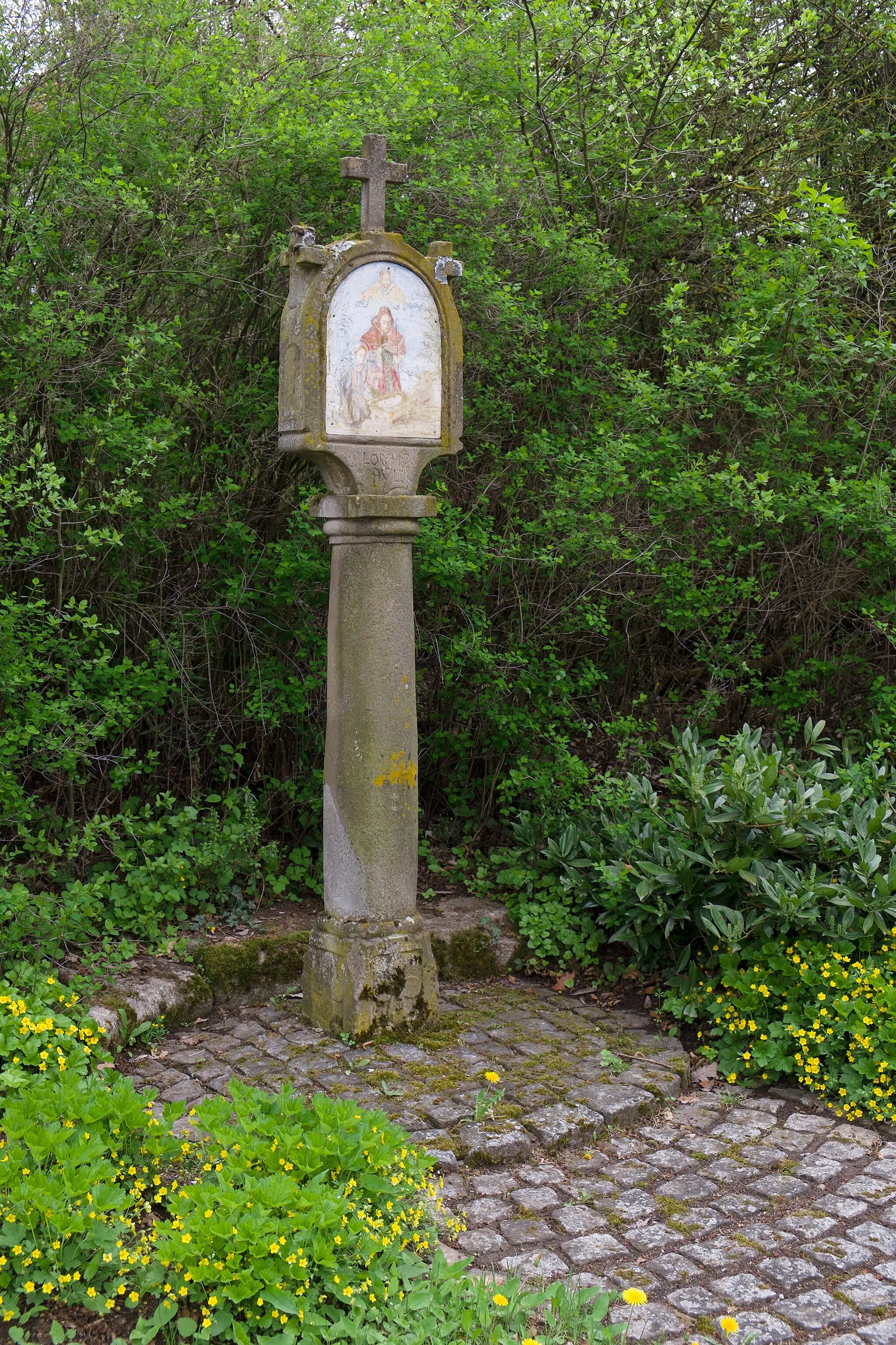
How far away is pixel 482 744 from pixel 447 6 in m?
3.77

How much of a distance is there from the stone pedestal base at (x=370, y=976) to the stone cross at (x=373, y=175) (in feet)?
9.18

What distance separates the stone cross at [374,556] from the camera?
4.77m

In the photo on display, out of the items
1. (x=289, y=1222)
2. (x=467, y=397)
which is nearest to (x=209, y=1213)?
(x=289, y=1222)

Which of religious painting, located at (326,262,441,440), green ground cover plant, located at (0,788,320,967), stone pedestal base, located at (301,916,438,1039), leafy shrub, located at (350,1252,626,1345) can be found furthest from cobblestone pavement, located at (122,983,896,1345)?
religious painting, located at (326,262,441,440)

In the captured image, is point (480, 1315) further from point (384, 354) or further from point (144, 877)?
point (384, 354)

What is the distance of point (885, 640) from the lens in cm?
731

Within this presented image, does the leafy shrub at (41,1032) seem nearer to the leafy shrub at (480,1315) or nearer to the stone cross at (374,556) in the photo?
the stone cross at (374,556)

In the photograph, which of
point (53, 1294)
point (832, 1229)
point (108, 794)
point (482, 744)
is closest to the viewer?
point (53, 1294)

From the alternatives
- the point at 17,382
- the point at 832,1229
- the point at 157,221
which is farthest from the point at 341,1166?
the point at 157,221

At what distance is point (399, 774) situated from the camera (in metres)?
4.95

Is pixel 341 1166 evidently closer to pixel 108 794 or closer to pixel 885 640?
pixel 108 794

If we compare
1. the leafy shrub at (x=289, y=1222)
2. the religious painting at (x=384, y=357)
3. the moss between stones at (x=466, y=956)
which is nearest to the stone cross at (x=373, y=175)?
the religious painting at (x=384, y=357)

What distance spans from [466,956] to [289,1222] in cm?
299

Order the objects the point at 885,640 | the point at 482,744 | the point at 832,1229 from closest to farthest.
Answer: the point at 832,1229
the point at 482,744
the point at 885,640
